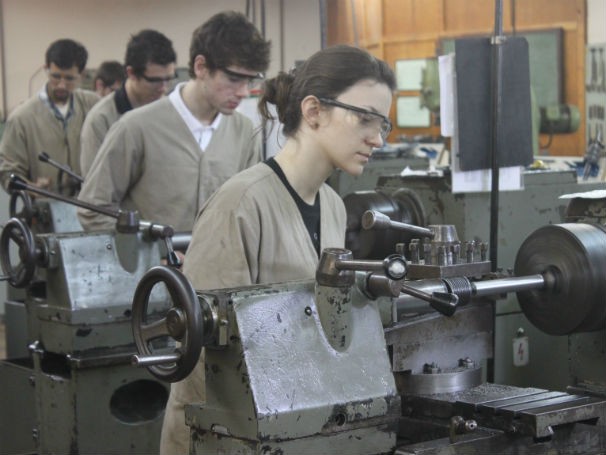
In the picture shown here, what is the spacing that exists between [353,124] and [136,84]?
4.76 feet

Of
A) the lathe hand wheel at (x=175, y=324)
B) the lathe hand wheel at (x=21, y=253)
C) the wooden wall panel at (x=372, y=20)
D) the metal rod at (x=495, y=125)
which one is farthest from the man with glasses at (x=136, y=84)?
the wooden wall panel at (x=372, y=20)

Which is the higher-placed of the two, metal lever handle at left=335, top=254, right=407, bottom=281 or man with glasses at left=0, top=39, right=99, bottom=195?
man with glasses at left=0, top=39, right=99, bottom=195

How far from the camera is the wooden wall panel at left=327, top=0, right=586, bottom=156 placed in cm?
393

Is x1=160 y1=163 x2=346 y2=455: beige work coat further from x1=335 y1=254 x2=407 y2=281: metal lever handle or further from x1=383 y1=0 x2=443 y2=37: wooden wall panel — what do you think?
x1=383 y1=0 x2=443 y2=37: wooden wall panel

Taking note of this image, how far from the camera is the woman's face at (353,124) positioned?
1422 millimetres

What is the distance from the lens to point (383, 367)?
47.8 inches

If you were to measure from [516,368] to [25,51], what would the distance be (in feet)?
14.3

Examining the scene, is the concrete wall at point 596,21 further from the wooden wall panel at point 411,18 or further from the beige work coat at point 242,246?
the beige work coat at point 242,246

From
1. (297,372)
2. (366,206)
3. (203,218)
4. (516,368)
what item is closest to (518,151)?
(366,206)

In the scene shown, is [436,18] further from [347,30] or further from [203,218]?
[203,218]

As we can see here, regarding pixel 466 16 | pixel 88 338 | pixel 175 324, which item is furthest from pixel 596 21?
pixel 175 324

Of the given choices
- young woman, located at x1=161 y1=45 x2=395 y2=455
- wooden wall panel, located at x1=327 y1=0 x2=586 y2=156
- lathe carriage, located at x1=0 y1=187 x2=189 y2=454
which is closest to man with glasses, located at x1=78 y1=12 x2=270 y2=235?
lathe carriage, located at x1=0 y1=187 x2=189 y2=454

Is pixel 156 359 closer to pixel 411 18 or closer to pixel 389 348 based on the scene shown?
pixel 389 348

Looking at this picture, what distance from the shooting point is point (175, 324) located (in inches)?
44.3
